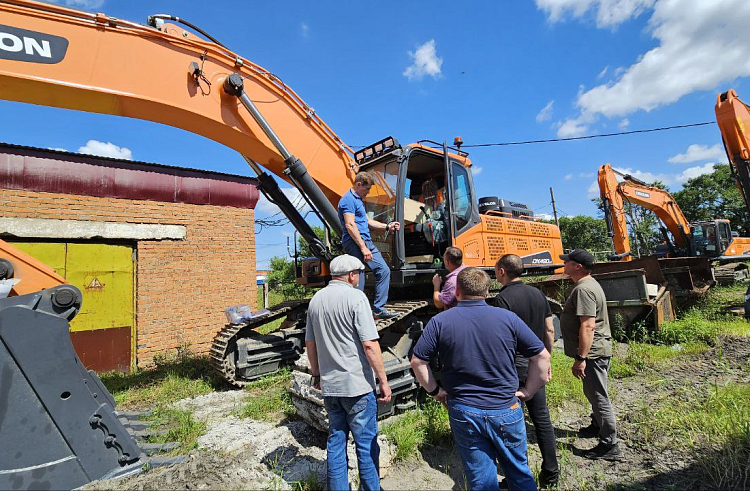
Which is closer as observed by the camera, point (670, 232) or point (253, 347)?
point (253, 347)

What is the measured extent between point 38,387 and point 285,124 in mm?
3679

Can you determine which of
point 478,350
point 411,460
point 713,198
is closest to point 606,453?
point 411,460

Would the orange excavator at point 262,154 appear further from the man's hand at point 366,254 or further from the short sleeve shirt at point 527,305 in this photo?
the short sleeve shirt at point 527,305

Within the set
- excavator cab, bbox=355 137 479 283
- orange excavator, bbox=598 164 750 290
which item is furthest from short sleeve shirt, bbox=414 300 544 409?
orange excavator, bbox=598 164 750 290

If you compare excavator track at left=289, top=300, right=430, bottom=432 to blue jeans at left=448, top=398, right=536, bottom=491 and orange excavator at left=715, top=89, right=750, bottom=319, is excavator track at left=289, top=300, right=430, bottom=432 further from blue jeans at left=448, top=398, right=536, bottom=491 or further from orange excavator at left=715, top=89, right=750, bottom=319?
orange excavator at left=715, top=89, right=750, bottom=319

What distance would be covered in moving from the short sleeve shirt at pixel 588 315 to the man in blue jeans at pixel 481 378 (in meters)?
1.30

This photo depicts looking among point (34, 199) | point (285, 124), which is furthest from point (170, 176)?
point (285, 124)

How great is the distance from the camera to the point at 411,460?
353cm

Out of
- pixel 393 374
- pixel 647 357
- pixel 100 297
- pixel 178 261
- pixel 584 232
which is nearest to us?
pixel 393 374

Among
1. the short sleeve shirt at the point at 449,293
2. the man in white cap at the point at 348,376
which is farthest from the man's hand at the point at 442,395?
the short sleeve shirt at the point at 449,293

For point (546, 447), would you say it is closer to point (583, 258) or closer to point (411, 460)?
point (411, 460)

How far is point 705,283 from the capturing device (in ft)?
32.6

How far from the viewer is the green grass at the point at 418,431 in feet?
11.9

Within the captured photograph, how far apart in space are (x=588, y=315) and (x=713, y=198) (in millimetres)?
37546
